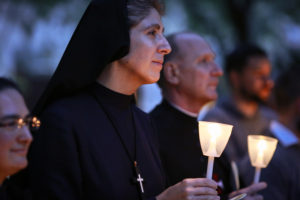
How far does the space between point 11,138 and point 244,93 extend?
15.6 feet

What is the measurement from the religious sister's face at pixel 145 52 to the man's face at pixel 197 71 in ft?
3.42

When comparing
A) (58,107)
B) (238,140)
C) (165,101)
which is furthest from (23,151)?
(238,140)

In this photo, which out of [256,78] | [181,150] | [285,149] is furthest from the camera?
[256,78]

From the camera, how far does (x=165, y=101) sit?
14.8ft

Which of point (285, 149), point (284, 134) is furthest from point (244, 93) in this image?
point (285, 149)

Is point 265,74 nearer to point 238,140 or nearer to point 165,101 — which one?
point 238,140

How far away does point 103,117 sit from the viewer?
3.30 metres

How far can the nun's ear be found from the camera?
4.46m

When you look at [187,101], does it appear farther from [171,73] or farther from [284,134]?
[284,134]

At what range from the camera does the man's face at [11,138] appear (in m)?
2.46

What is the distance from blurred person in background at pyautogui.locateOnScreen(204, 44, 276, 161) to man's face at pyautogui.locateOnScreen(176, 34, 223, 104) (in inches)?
74.8

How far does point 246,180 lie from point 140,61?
1917 mm

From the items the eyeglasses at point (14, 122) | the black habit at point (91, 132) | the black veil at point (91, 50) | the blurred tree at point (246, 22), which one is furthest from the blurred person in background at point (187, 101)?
the blurred tree at point (246, 22)

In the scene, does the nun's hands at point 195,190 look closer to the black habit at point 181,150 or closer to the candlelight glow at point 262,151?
the candlelight glow at point 262,151
